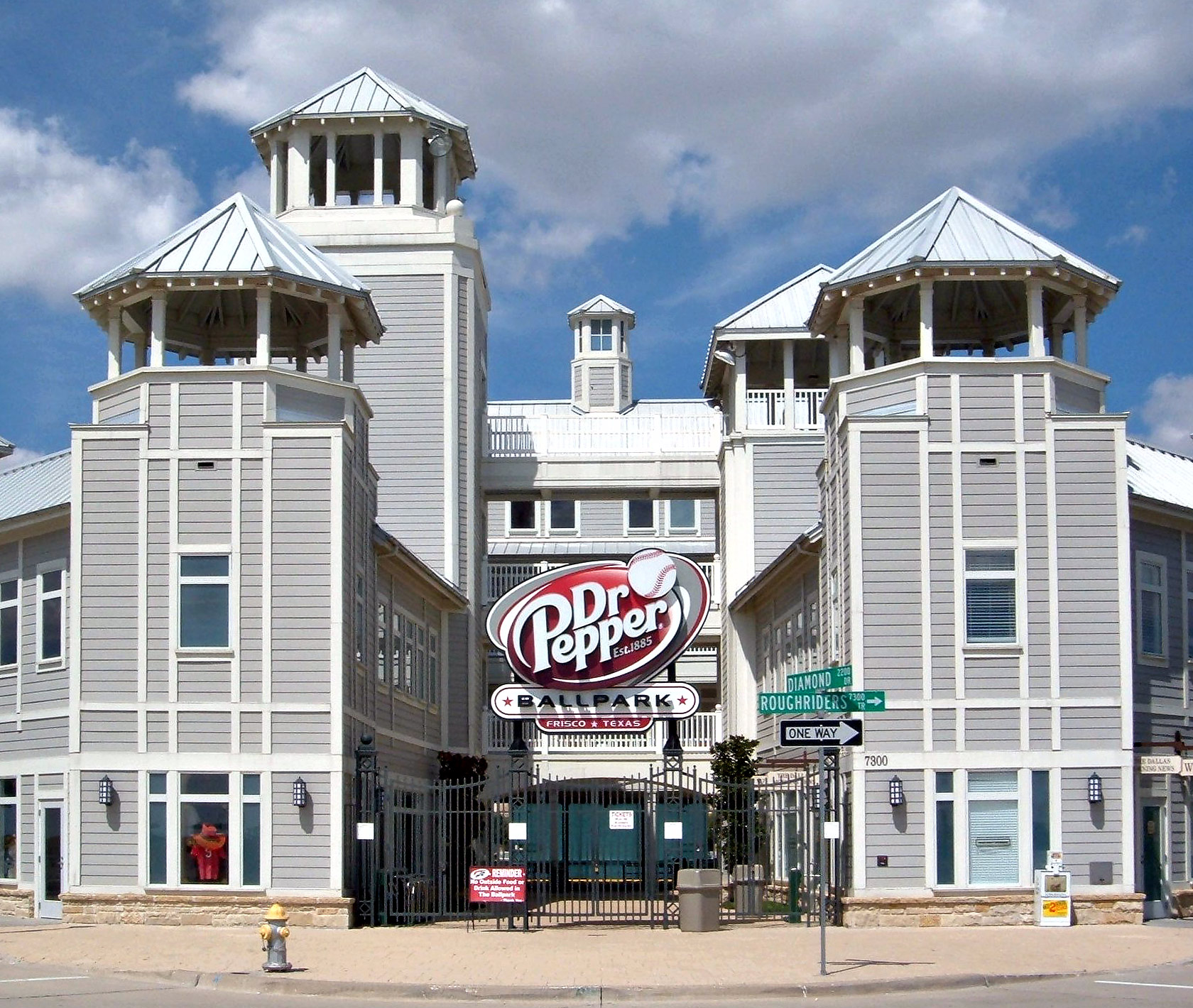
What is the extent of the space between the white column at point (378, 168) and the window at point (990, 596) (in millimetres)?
22471

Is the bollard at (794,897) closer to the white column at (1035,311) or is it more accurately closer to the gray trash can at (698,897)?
the gray trash can at (698,897)

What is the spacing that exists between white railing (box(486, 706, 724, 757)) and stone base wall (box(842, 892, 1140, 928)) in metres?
18.4

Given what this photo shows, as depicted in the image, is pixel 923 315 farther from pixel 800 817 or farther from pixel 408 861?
pixel 408 861

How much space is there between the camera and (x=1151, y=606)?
3017 cm

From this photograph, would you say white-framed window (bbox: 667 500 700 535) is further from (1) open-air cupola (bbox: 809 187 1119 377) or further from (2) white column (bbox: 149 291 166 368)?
(2) white column (bbox: 149 291 166 368)

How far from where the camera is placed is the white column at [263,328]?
2786 centimetres

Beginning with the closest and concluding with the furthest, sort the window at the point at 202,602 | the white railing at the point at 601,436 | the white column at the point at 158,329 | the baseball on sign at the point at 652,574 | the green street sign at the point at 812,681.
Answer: the green street sign at the point at 812,681
the window at the point at 202,602
the white column at the point at 158,329
the baseball on sign at the point at 652,574
the white railing at the point at 601,436

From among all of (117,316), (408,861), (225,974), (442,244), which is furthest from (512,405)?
(225,974)

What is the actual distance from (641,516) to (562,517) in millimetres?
2635

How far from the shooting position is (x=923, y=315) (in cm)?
Answer: 2766

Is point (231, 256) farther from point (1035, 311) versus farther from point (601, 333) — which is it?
point (601, 333)

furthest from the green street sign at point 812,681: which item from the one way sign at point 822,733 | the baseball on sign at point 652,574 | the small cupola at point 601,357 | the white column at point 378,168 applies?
the small cupola at point 601,357

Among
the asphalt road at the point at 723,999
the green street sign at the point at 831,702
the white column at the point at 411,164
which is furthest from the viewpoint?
the white column at the point at 411,164

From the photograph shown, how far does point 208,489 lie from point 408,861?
13.5 metres
